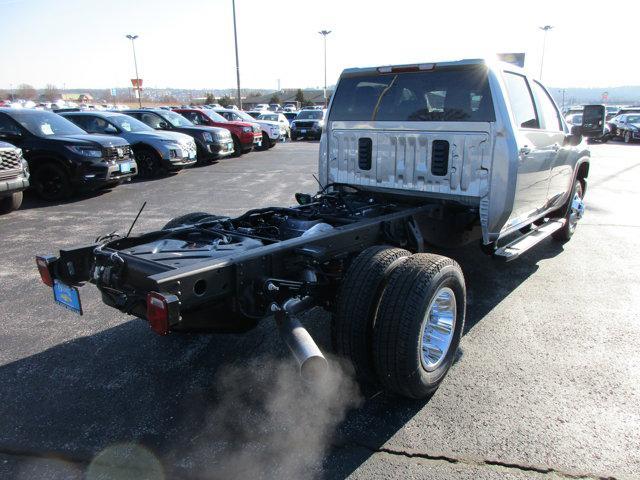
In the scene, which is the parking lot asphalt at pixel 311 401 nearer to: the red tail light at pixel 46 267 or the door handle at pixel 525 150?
the red tail light at pixel 46 267

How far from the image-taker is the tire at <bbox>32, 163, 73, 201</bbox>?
10.0 meters

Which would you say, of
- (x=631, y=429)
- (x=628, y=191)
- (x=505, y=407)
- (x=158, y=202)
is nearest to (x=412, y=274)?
(x=505, y=407)

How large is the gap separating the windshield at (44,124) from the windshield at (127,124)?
195cm

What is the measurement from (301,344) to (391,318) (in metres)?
0.66

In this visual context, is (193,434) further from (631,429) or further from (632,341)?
(632,341)

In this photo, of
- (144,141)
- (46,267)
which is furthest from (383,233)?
(144,141)

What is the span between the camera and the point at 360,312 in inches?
122

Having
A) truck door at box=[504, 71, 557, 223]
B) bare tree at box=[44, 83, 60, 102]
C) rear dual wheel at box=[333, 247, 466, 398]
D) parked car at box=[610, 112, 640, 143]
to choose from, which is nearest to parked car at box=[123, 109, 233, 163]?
truck door at box=[504, 71, 557, 223]

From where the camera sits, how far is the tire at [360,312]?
3.10m

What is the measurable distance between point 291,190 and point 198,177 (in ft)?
10.9

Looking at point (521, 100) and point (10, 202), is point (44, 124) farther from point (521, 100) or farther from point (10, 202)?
point (521, 100)

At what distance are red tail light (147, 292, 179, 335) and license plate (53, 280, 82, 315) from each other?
83cm

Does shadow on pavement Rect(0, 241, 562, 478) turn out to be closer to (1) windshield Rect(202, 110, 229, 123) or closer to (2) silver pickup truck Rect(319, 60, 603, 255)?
(2) silver pickup truck Rect(319, 60, 603, 255)

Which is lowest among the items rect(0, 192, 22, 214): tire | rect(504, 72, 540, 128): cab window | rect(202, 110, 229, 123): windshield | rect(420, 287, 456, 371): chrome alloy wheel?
rect(0, 192, 22, 214): tire
